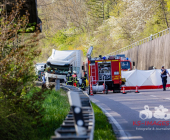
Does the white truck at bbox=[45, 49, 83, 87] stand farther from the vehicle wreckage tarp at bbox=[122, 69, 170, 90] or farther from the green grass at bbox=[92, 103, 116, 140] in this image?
the green grass at bbox=[92, 103, 116, 140]

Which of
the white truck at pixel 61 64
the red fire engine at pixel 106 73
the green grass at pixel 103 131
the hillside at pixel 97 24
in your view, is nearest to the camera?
the green grass at pixel 103 131

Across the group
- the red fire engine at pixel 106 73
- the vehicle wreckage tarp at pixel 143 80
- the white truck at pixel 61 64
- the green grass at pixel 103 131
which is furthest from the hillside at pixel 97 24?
the green grass at pixel 103 131

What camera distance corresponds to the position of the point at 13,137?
25.1ft

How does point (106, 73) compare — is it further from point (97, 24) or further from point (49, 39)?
point (97, 24)

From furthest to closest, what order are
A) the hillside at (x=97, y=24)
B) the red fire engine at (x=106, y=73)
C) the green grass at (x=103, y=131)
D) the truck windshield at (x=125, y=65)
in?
the hillside at (x=97, y=24), the truck windshield at (x=125, y=65), the red fire engine at (x=106, y=73), the green grass at (x=103, y=131)

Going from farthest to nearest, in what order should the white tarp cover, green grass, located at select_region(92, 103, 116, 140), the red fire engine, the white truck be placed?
the white truck, the white tarp cover, the red fire engine, green grass, located at select_region(92, 103, 116, 140)

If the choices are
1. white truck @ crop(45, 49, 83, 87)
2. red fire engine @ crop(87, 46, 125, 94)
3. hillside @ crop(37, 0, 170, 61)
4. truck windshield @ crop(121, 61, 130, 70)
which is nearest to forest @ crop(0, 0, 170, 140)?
hillside @ crop(37, 0, 170, 61)

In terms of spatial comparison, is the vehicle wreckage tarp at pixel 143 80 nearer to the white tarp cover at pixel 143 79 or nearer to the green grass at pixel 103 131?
the white tarp cover at pixel 143 79

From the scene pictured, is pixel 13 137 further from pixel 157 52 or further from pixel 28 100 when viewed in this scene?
pixel 157 52

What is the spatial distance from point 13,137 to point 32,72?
A: 1640 millimetres

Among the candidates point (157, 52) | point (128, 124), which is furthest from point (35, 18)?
point (157, 52)

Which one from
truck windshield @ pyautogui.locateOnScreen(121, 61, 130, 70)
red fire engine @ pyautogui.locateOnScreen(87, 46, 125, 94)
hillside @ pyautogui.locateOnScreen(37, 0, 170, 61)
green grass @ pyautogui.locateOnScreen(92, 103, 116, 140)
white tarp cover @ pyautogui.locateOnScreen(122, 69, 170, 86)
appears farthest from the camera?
hillside @ pyautogui.locateOnScreen(37, 0, 170, 61)

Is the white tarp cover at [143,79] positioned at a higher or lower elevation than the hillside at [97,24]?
lower

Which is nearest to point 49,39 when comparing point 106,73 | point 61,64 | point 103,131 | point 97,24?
point 61,64
